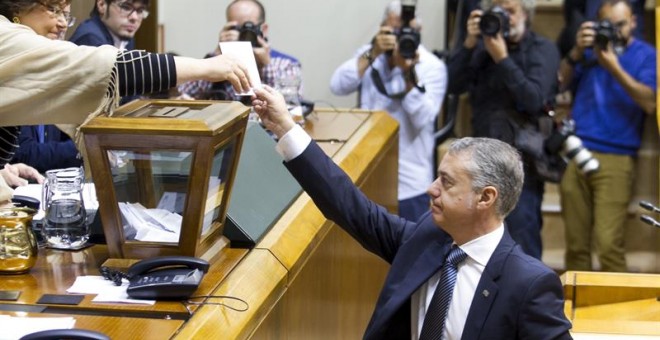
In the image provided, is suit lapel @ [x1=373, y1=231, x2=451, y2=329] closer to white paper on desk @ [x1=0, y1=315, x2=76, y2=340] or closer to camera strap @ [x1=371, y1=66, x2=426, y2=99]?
white paper on desk @ [x1=0, y1=315, x2=76, y2=340]

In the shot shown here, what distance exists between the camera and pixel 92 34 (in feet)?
12.1

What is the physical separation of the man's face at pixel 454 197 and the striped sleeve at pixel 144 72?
23.3 inches

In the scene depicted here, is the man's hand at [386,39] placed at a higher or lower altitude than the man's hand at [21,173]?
lower

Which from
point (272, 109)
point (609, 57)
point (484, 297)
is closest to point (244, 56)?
point (272, 109)

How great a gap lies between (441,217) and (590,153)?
295 cm

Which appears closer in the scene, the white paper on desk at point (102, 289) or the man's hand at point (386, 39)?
the white paper on desk at point (102, 289)

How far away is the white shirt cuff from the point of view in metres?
2.47

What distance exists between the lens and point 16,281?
218 centimetres

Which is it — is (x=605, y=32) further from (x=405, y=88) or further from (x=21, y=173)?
(x=21, y=173)

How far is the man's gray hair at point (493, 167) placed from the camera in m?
2.37

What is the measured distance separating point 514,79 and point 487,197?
234 centimetres

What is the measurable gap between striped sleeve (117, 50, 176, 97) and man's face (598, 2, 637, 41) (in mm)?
3168

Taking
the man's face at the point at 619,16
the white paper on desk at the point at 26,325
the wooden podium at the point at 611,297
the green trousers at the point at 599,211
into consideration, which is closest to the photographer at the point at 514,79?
the man's face at the point at 619,16

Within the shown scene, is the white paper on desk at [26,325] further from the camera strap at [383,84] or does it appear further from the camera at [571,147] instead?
the camera at [571,147]
